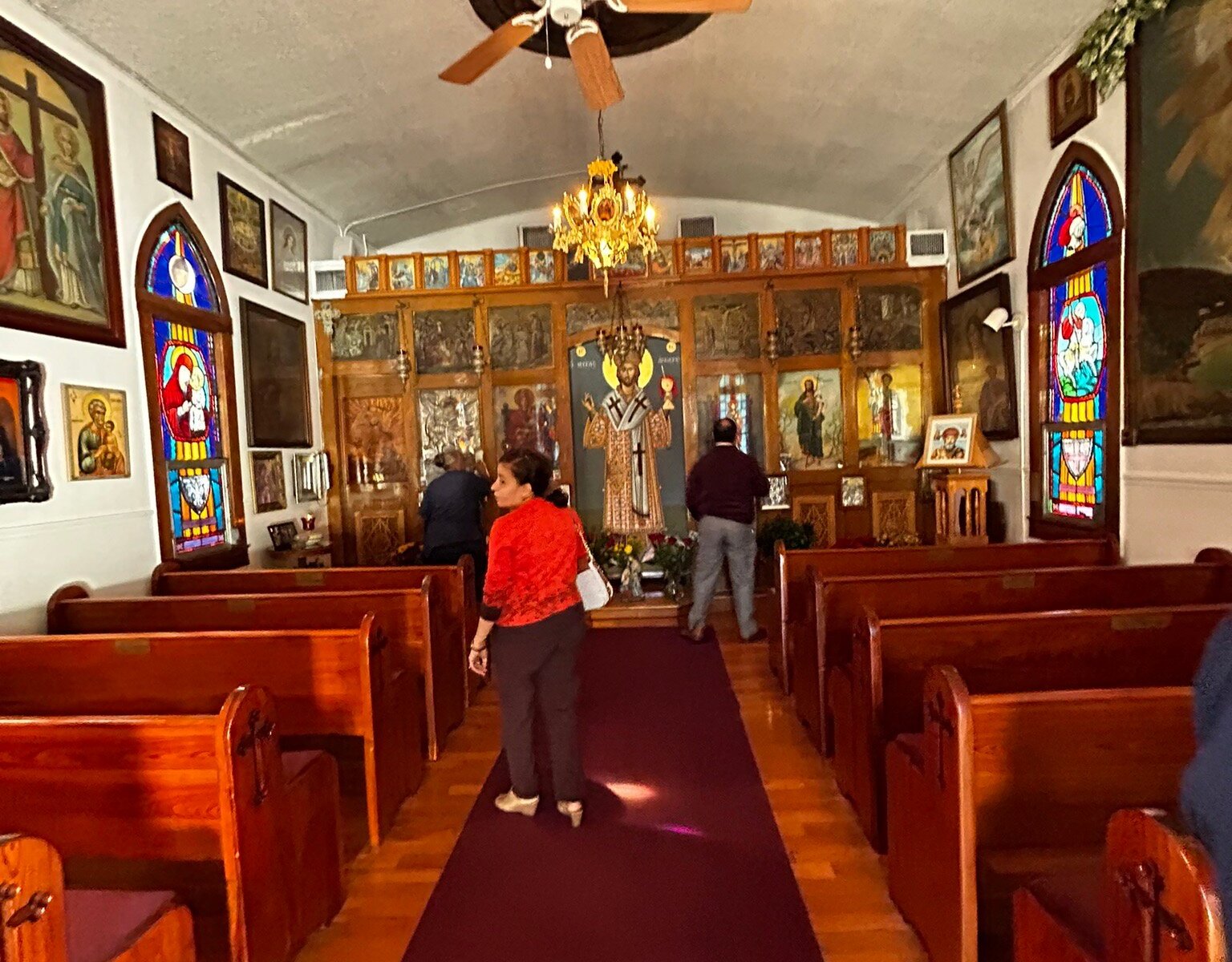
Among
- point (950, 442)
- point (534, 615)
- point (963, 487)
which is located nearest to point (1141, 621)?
point (534, 615)

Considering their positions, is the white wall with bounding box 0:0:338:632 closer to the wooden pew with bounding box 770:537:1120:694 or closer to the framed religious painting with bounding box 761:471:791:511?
the wooden pew with bounding box 770:537:1120:694

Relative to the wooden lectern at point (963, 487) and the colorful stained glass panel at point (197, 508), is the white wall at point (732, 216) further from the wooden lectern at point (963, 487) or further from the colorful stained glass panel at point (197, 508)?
the colorful stained glass panel at point (197, 508)

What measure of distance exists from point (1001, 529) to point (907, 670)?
4.28m

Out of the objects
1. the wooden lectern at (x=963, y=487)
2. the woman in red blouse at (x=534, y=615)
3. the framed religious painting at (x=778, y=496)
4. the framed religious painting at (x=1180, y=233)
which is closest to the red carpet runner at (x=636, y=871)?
the woman in red blouse at (x=534, y=615)

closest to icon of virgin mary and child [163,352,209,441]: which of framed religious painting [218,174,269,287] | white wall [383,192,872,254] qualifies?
framed religious painting [218,174,269,287]

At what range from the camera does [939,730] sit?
7.58ft

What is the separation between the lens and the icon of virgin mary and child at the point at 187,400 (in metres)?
5.80

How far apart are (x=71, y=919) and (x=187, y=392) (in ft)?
16.4

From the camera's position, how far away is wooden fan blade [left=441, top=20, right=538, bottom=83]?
425cm

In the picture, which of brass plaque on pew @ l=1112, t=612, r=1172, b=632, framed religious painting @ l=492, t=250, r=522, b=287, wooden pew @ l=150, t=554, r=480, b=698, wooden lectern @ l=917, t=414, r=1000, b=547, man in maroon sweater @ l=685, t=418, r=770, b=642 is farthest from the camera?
framed religious painting @ l=492, t=250, r=522, b=287

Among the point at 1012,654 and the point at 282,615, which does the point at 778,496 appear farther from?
the point at 282,615

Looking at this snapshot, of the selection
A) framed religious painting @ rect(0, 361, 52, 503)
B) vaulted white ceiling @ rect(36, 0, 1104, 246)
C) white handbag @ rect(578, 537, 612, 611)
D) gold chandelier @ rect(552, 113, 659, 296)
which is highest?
vaulted white ceiling @ rect(36, 0, 1104, 246)

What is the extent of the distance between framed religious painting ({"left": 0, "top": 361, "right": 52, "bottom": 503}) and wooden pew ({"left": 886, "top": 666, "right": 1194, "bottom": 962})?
4881 mm

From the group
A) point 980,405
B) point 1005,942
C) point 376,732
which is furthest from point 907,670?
point 980,405
